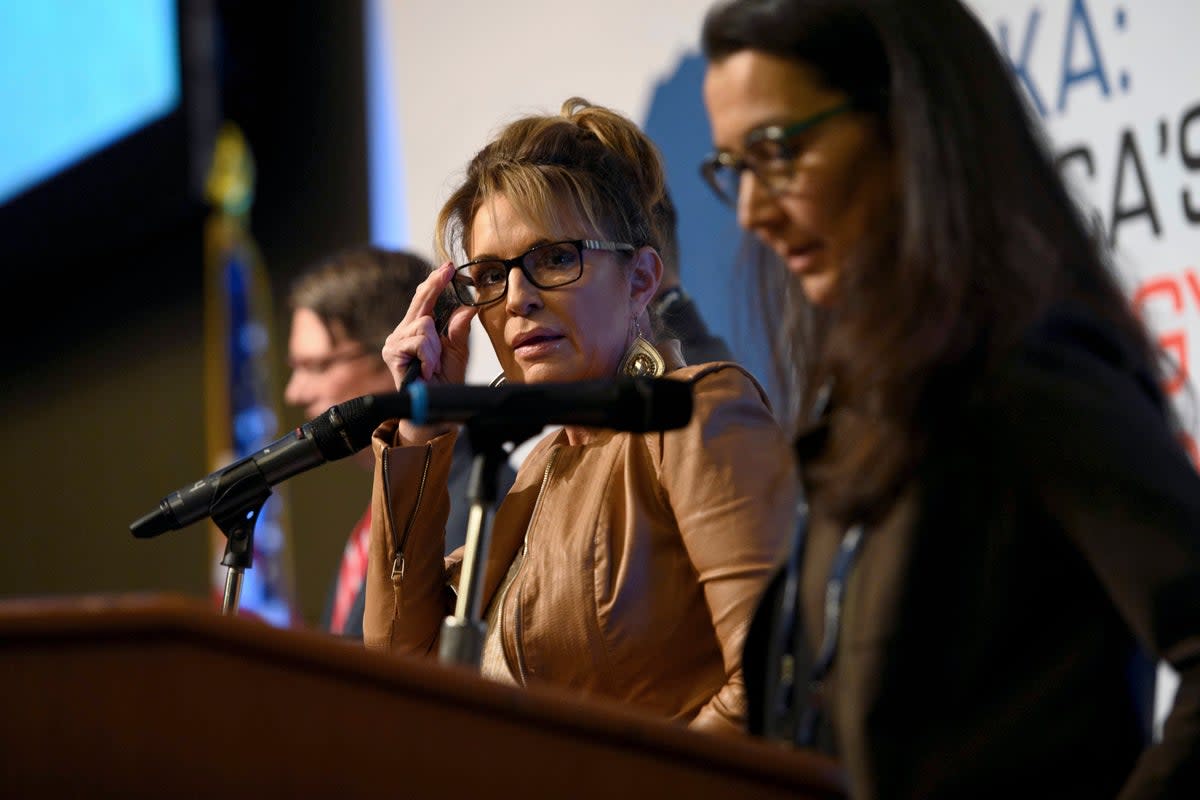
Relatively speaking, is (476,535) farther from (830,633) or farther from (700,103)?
(700,103)

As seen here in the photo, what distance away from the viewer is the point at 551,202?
1.96 m

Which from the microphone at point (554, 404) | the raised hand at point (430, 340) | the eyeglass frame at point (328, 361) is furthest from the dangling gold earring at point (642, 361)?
the eyeglass frame at point (328, 361)

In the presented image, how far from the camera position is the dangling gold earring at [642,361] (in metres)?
1.86

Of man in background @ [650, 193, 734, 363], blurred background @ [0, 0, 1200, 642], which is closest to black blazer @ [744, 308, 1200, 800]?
man in background @ [650, 193, 734, 363]

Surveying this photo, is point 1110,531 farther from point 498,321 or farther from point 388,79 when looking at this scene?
point 388,79

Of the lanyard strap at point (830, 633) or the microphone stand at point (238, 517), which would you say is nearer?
the lanyard strap at point (830, 633)

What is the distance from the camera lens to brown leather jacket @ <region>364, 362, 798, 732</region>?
1.63 meters

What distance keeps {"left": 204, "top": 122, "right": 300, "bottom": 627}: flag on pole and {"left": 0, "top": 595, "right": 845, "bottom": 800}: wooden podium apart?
11.3 ft

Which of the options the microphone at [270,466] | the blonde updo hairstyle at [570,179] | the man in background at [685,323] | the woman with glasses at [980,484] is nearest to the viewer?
the woman with glasses at [980,484]

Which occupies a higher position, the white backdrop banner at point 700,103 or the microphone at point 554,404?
the white backdrop banner at point 700,103

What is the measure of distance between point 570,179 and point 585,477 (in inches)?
17.1

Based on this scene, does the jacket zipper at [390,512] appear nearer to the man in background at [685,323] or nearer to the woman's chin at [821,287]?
the man in background at [685,323]

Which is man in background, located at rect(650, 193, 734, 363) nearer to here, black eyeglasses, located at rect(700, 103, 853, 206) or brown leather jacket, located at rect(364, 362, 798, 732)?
brown leather jacket, located at rect(364, 362, 798, 732)

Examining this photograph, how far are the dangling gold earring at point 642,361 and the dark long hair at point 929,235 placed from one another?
0.72m
